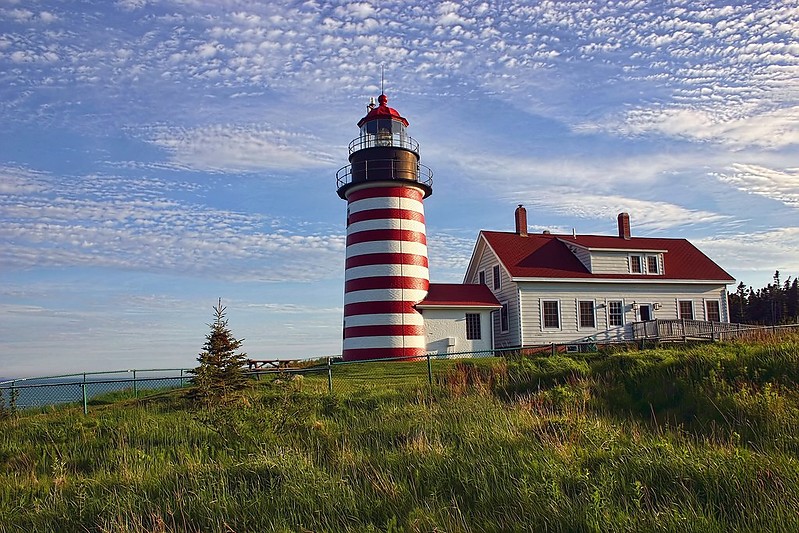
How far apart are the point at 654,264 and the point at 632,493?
29051mm

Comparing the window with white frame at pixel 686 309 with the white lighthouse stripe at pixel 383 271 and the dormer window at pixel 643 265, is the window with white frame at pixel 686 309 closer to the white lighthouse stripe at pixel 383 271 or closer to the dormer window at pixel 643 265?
the dormer window at pixel 643 265

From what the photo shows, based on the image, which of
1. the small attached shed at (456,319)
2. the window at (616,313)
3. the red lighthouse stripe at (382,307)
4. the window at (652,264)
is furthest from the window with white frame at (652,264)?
the red lighthouse stripe at (382,307)

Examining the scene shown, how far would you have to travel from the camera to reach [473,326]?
1224 inches

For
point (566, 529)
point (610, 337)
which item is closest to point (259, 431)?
point (566, 529)

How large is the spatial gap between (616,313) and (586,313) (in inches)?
63.0

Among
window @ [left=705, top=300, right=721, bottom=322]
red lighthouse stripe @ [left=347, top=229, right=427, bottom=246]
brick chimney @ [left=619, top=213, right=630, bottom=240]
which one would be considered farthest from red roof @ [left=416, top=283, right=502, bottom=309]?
window @ [left=705, top=300, right=721, bottom=322]

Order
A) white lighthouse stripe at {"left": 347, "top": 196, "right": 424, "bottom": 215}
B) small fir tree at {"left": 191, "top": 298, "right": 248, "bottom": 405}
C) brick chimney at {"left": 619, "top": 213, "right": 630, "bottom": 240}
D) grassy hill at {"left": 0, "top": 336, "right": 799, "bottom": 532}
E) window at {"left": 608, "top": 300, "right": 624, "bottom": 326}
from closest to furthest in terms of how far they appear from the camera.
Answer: grassy hill at {"left": 0, "top": 336, "right": 799, "bottom": 532} → small fir tree at {"left": 191, "top": 298, "right": 248, "bottom": 405} → white lighthouse stripe at {"left": 347, "top": 196, "right": 424, "bottom": 215} → window at {"left": 608, "top": 300, "right": 624, "bottom": 326} → brick chimney at {"left": 619, "top": 213, "right": 630, "bottom": 240}

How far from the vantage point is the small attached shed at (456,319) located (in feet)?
98.5

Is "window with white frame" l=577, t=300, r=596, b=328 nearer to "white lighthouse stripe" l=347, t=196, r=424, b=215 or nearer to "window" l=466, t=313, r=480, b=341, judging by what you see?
"window" l=466, t=313, r=480, b=341

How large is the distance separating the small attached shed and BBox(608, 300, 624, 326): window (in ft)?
17.9

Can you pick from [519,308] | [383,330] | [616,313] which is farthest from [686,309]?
[383,330]

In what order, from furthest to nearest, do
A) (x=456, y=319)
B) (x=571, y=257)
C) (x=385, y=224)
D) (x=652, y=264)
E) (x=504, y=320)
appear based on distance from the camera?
1. (x=652, y=264)
2. (x=571, y=257)
3. (x=504, y=320)
4. (x=456, y=319)
5. (x=385, y=224)

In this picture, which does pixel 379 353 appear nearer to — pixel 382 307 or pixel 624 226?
pixel 382 307

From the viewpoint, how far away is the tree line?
41.8 metres
